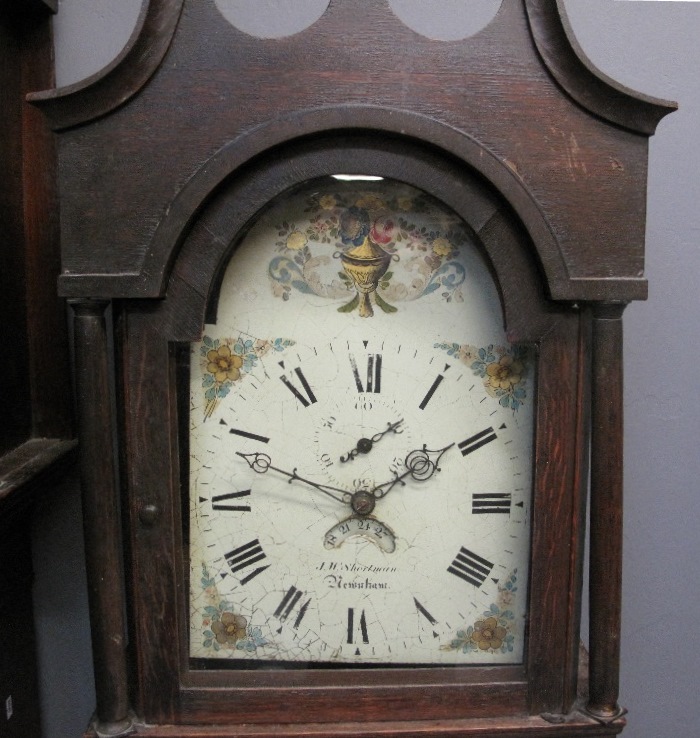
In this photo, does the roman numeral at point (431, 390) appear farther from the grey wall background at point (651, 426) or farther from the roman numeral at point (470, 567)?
the grey wall background at point (651, 426)

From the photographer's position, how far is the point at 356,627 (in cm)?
92

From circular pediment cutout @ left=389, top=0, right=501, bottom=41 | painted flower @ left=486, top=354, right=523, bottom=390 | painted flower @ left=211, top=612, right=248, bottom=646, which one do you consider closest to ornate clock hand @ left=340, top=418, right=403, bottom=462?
painted flower @ left=486, top=354, right=523, bottom=390

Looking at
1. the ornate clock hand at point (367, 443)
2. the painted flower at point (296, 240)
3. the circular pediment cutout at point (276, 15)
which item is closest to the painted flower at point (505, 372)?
the ornate clock hand at point (367, 443)

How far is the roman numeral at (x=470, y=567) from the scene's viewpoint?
36.2 inches

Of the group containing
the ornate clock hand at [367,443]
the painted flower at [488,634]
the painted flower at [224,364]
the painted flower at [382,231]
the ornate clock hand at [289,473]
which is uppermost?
the painted flower at [382,231]

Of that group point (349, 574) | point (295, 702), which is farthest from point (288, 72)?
point (295, 702)

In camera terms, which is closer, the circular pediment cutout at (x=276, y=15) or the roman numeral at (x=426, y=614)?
the roman numeral at (x=426, y=614)

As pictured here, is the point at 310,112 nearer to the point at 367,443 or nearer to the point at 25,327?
the point at 367,443

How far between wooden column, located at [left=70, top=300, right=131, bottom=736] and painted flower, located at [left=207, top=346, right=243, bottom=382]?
4.3 inches

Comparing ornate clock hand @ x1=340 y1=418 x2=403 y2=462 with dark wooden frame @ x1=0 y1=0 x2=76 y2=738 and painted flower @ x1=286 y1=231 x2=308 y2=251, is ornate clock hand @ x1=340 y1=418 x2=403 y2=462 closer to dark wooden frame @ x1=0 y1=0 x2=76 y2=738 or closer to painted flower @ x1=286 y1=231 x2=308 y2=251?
painted flower @ x1=286 y1=231 x2=308 y2=251

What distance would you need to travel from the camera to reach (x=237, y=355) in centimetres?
89

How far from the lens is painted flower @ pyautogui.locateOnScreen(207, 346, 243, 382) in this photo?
89 centimetres

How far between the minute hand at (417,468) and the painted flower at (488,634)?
18cm

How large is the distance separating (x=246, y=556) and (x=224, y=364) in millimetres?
216
